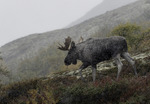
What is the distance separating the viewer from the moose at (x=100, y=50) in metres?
8.48

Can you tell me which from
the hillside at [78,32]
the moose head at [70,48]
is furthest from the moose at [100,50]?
the hillside at [78,32]

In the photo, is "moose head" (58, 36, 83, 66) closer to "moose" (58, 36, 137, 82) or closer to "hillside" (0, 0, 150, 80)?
"moose" (58, 36, 137, 82)

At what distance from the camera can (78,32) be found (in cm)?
9500

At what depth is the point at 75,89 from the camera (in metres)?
6.92

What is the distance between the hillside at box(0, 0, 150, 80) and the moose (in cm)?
6293

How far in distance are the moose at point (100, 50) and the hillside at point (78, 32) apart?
62.9 metres

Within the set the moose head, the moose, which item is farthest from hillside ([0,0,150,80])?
the moose

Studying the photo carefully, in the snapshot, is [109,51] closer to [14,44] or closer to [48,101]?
[48,101]

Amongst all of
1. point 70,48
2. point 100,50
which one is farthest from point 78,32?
point 100,50

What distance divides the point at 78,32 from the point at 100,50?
86.8 metres

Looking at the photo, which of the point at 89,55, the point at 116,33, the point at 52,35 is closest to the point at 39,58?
the point at 52,35

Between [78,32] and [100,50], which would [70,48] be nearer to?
[100,50]

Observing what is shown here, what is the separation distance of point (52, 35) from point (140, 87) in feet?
350

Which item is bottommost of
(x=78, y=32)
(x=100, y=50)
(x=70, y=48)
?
(x=78, y=32)
